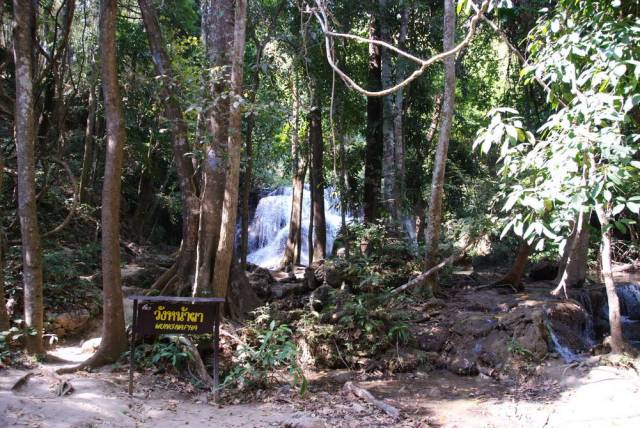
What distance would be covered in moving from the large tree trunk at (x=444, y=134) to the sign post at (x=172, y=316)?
18.6ft

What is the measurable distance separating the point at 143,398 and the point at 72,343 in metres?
3.15

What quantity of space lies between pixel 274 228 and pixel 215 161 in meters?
13.8

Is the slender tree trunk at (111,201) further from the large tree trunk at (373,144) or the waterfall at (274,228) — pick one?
the waterfall at (274,228)

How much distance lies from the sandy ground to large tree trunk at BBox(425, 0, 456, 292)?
3127 mm

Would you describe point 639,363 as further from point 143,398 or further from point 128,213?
point 128,213

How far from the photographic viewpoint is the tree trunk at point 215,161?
328 inches

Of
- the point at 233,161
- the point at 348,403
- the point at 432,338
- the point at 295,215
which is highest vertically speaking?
the point at 233,161

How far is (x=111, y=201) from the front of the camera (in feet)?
23.7

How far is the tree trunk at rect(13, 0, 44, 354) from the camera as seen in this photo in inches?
267

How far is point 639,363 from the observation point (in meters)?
7.67

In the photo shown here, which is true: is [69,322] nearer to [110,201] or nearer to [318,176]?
[110,201]

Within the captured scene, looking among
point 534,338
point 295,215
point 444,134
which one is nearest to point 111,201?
point 444,134

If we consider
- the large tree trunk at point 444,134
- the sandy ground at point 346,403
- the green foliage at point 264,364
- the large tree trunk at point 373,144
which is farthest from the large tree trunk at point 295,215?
the green foliage at point 264,364

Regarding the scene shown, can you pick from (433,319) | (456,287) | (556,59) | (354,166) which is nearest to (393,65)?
(354,166)
